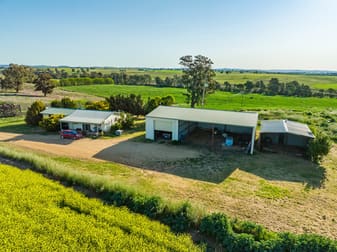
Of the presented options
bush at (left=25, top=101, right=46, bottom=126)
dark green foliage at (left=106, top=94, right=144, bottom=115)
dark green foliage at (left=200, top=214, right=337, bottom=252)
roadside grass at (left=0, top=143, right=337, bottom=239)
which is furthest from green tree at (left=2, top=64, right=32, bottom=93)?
dark green foliage at (left=200, top=214, right=337, bottom=252)

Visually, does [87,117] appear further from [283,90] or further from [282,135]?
[283,90]

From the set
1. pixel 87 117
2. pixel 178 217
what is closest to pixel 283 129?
pixel 178 217

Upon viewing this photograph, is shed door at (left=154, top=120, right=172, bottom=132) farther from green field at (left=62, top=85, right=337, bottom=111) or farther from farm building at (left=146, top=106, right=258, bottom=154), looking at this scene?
green field at (left=62, top=85, right=337, bottom=111)

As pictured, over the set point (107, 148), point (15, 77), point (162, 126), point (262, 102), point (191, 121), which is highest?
point (15, 77)

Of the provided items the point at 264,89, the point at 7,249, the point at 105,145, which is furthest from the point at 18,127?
the point at 264,89

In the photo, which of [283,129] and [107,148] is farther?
[107,148]

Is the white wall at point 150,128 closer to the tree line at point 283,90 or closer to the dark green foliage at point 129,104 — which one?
the dark green foliage at point 129,104
